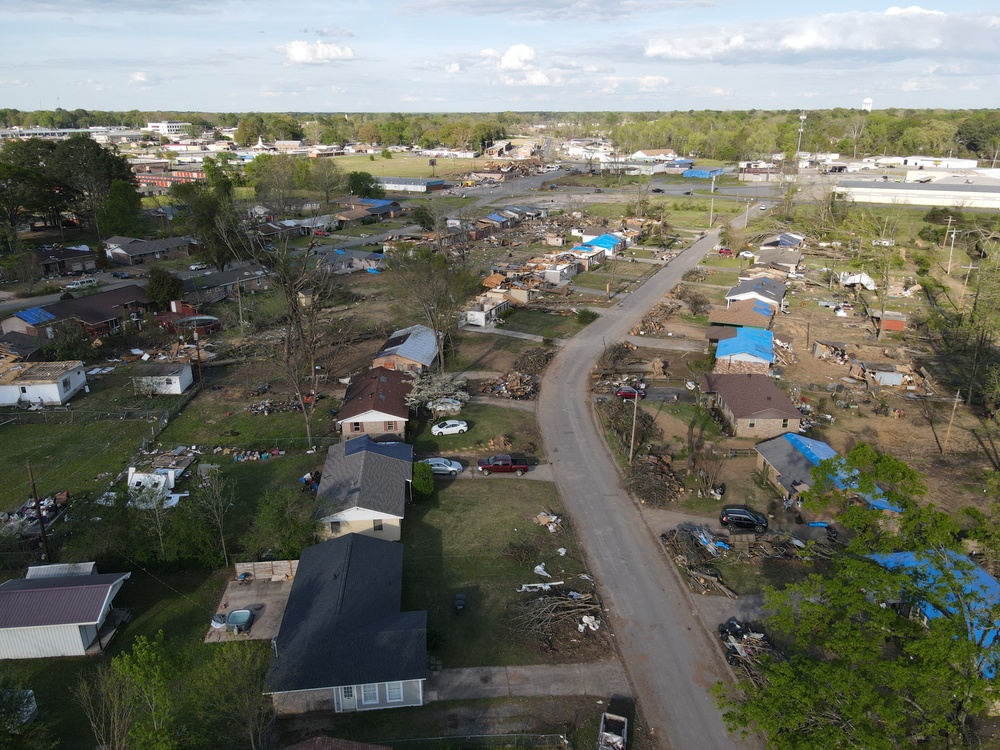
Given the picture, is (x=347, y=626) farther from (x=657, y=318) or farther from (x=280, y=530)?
(x=657, y=318)

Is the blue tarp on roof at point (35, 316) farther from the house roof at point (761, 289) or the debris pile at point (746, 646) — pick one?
the house roof at point (761, 289)

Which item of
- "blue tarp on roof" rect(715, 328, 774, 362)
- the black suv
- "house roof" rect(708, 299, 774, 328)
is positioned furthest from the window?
"house roof" rect(708, 299, 774, 328)

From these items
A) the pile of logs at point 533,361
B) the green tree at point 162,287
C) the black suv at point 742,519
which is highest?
the green tree at point 162,287

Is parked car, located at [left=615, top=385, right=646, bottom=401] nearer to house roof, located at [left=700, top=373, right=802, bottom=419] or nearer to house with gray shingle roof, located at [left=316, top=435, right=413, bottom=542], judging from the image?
house roof, located at [left=700, top=373, right=802, bottom=419]

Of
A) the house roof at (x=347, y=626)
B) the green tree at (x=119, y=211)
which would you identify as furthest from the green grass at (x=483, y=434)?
the green tree at (x=119, y=211)

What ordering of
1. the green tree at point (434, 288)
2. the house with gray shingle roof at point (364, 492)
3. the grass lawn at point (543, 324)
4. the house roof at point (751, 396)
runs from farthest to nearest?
the grass lawn at point (543, 324) → the green tree at point (434, 288) → the house roof at point (751, 396) → the house with gray shingle roof at point (364, 492)

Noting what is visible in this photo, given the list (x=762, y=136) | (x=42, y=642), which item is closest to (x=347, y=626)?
(x=42, y=642)
